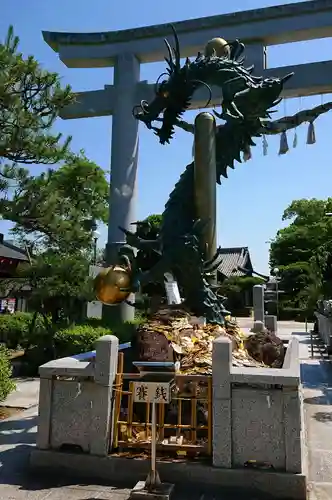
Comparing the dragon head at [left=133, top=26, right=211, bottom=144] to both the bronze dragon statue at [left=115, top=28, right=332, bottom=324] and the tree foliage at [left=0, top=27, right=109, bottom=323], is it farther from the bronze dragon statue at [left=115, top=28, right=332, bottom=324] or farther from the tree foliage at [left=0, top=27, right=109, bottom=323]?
the tree foliage at [left=0, top=27, right=109, bottom=323]

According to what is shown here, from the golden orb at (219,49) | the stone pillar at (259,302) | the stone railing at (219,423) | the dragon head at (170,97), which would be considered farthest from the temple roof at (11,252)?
the stone railing at (219,423)

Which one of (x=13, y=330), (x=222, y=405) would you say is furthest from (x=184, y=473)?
(x=13, y=330)

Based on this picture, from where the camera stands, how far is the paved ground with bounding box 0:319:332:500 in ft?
11.5

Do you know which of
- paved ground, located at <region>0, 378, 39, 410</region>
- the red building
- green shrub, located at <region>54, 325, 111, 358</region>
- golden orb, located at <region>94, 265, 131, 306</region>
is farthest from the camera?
the red building

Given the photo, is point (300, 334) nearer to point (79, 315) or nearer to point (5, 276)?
point (79, 315)

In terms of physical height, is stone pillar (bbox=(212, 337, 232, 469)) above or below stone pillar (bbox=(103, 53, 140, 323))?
below

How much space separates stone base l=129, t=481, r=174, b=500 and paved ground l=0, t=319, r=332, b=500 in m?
0.13

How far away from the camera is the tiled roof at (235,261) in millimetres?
34531

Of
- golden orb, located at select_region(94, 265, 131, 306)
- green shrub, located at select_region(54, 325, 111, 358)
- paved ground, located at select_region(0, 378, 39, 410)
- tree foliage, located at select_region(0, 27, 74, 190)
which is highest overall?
tree foliage, located at select_region(0, 27, 74, 190)

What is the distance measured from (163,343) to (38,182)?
131 inches

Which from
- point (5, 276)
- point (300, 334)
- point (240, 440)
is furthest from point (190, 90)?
point (300, 334)

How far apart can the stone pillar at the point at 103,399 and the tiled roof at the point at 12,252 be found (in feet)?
22.5

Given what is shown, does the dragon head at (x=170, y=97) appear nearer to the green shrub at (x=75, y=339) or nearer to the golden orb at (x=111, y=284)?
the golden orb at (x=111, y=284)

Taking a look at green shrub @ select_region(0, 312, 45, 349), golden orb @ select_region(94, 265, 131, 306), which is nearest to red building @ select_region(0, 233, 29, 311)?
green shrub @ select_region(0, 312, 45, 349)
